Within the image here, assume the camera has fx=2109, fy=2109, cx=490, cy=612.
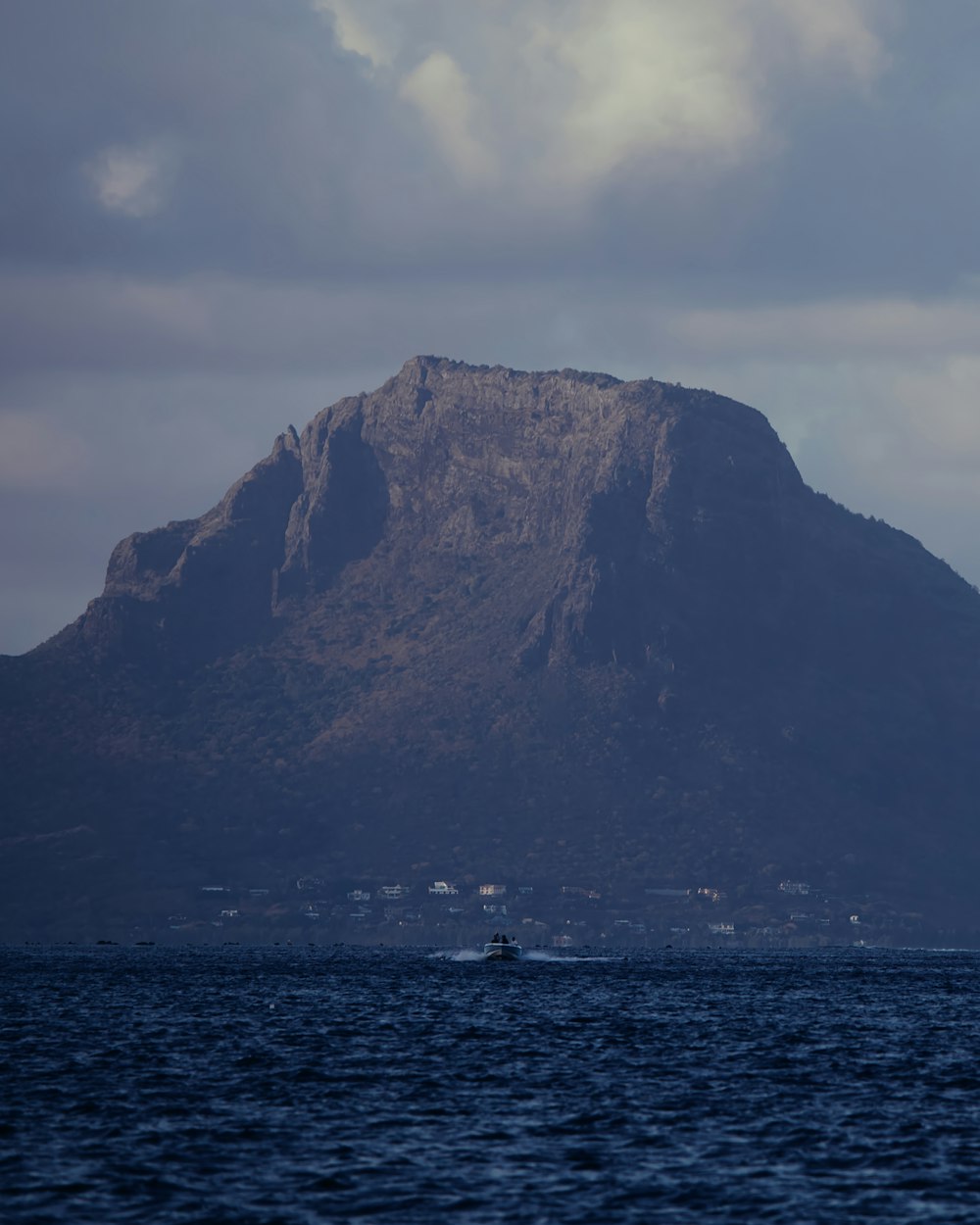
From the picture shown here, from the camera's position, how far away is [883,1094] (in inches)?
3900

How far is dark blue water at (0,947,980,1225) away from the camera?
228 feet

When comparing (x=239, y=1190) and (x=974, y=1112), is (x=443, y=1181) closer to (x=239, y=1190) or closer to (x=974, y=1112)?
(x=239, y=1190)

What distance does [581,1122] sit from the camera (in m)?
87.5

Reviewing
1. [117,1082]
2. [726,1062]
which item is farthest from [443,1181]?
[726,1062]

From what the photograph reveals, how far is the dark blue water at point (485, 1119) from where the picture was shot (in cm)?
6938

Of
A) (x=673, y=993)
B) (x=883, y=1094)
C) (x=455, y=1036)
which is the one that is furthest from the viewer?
(x=673, y=993)

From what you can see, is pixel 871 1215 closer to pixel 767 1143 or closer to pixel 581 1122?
pixel 767 1143

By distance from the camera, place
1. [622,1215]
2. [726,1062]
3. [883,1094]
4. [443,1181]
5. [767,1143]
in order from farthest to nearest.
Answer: [726,1062], [883,1094], [767,1143], [443,1181], [622,1215]

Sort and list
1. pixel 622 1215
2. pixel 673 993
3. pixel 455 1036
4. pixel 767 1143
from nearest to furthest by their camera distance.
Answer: pixel 622 1215 < pixel 767 1143 < pixel 455 1036 < pixel 673 993

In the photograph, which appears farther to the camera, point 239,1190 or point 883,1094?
point 883,1094

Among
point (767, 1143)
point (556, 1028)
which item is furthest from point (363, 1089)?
point (556, 1028)

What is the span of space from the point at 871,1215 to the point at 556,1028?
244ft

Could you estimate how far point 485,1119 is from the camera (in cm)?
8838

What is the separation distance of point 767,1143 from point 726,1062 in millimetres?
33999
